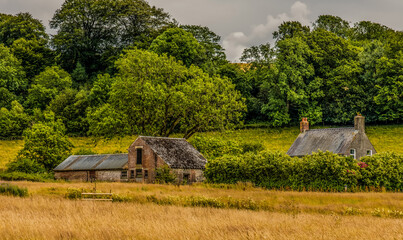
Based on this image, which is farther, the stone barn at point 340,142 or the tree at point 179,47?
the tree at point 179,47

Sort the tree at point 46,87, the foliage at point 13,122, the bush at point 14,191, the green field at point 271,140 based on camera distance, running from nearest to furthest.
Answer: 1. the bush at point 14,191
2. the green field at point 271,140
3. the foliage at point 13,122
4. the tree at point 46,87

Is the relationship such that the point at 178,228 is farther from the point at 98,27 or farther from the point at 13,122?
the point at 98,27

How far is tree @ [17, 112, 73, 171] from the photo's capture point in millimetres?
58500

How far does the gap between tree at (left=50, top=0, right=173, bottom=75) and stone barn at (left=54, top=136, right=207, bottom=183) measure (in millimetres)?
47812

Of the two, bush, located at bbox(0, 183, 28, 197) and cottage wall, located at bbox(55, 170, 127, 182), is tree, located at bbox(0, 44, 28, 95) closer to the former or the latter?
cottage wall, located at bbox(55, 170, 127, 182)

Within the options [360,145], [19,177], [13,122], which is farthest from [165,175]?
[13,122]

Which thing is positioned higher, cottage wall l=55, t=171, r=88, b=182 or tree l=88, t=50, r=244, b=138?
tree l=88, t=50, r=244, b=138

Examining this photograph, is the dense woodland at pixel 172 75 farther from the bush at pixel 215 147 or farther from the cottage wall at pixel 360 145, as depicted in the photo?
the cottage wall at pixel 360 145

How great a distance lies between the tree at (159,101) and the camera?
57.8m

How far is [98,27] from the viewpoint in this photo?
105m

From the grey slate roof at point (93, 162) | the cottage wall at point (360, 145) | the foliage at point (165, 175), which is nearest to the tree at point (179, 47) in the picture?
the grey slate roof at point (93, 162)

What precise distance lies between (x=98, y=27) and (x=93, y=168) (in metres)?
56.2

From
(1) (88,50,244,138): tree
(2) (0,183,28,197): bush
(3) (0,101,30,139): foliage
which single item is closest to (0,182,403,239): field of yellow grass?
(2) (0,183,28,197): bush

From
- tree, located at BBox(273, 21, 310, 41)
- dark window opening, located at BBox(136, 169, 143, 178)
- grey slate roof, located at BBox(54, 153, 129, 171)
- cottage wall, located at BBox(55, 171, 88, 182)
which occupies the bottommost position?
cottage wall, located at BBox(55, 171, 88, 182)
